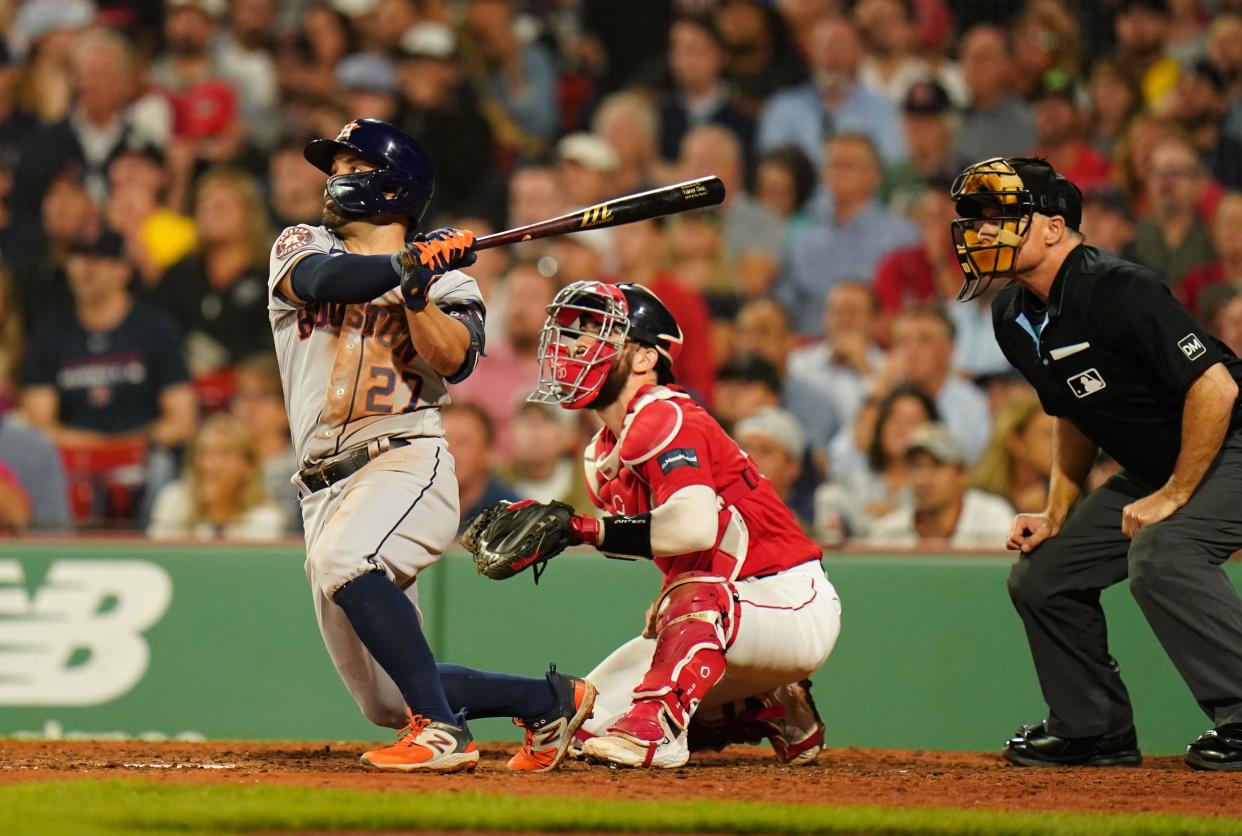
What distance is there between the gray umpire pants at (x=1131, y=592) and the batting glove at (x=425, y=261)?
2060 millimetres

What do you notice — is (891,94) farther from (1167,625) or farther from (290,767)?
(290,767)

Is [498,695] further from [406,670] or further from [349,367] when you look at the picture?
[349,367]

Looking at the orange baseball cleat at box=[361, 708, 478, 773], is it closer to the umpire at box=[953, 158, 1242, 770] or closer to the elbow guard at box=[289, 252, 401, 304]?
the elbow guard at box=[289, 252, 401, 304]

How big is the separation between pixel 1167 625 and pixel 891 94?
215 inches

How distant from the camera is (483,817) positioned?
3.29 meters

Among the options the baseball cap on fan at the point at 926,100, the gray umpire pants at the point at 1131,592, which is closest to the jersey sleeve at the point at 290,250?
the gray umpire pants at the point at 1131,592

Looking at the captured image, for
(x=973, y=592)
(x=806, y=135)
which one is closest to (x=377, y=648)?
(x=973, y=592)

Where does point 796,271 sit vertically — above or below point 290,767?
above

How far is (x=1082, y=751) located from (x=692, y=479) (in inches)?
62.0

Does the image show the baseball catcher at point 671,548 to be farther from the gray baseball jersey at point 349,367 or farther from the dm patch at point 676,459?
the gray baseball jersey at point 349,367

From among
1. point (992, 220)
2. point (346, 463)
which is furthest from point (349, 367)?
point (992, 220)

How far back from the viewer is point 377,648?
3.92 meters

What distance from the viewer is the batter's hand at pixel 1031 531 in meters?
4.80

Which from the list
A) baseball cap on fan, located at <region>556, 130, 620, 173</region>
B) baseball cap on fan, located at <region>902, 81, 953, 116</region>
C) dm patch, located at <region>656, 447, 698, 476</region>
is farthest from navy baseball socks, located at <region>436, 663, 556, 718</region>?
baseball cap on fan, located at <region>902, 81, 953, 116</region>
